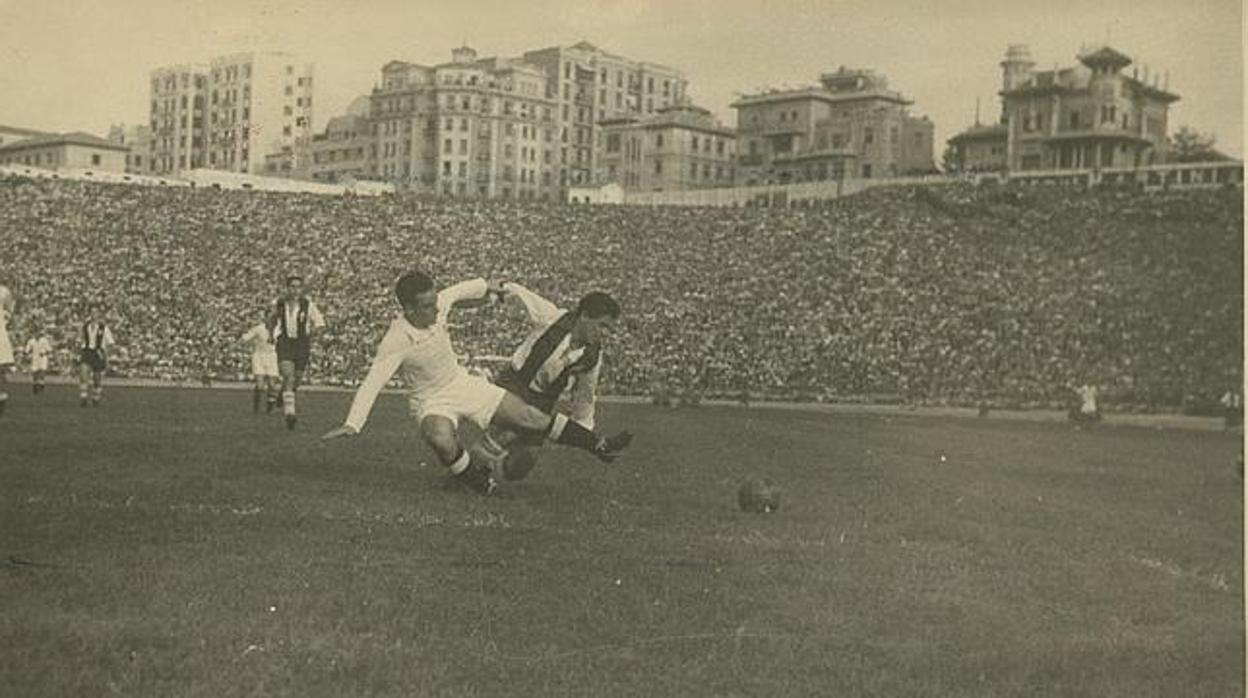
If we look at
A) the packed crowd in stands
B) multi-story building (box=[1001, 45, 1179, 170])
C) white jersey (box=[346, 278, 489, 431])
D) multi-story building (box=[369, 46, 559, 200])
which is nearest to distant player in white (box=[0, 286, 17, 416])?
the packed crowd in stands

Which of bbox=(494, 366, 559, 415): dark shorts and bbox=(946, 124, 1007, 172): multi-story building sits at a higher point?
bbox=(946, 124, 1007, 172): multi-story building

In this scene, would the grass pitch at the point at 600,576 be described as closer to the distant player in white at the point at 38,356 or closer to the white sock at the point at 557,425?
the white sock at the point at 557,425

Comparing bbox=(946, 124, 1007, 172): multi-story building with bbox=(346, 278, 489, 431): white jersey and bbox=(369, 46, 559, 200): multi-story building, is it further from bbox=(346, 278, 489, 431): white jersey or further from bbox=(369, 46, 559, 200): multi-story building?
bbox=(346, 278, 489, 431): white jersey

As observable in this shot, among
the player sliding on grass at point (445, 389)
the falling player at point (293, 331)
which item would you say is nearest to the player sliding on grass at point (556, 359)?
the player sliding on grass at point (445, 389)

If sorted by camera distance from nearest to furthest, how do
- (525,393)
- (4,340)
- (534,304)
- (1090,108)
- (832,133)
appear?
(534,304)
(525,393)
(1090,108)
(4,340)
(832,133)

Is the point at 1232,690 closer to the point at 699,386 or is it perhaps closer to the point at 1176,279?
the point at 1176,279

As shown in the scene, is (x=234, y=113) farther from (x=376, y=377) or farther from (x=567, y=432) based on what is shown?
(x=567, y=432)

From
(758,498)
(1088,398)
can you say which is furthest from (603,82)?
(1088,398)
